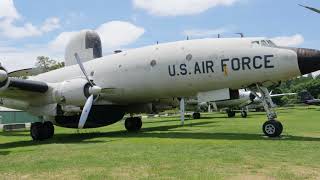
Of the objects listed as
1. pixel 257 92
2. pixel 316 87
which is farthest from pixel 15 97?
pixel 316 87

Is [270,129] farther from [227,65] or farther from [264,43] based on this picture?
[264,43]

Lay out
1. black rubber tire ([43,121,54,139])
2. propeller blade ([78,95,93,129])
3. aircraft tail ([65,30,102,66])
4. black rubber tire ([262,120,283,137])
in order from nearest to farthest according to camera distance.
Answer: black rubber tire ([262,120,283,137]) < propeller blade ([78,95,93,129]) < black rubber tire ([43,121,54,139]) < aircraft tail ([65,30,102,66])

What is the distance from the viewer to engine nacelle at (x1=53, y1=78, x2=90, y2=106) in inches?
655

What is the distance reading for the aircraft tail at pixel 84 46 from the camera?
2400 centimetres

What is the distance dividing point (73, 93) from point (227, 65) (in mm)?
6314

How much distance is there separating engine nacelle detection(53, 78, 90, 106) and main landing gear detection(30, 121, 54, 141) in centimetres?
188

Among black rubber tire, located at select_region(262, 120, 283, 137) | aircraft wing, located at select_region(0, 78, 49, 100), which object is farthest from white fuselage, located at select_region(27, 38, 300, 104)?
aircraft wing, located at select_region(0, 78, 49, 100)

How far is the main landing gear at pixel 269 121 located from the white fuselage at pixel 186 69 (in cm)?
52

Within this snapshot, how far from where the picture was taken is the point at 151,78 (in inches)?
695

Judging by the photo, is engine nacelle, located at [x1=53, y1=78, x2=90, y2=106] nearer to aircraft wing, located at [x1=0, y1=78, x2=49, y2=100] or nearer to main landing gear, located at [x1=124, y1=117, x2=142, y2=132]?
aircraft wing, located at [x1=0, y1=78, x2=49, y2=100]

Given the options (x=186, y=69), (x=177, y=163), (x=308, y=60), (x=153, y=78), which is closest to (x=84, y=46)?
(x=153, y=78)

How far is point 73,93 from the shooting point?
16.7 metres

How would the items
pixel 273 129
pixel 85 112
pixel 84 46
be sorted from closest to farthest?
pixel 273 129 → pixel 85 112 → pixel 84 46

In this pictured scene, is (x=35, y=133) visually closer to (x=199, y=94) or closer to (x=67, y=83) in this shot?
(x=67, y=83)
